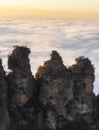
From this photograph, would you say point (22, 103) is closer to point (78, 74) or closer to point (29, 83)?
point (29, 83)

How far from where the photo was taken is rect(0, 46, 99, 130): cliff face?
6347 cm

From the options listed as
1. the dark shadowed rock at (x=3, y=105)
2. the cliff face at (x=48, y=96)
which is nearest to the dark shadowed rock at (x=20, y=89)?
the cliff face at (x=48, y=96)

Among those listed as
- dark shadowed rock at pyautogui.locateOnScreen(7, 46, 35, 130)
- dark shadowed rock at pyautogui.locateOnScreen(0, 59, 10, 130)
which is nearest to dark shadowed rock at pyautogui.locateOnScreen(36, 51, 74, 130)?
dark shadowed rock at pyautogui.locateOnScreen(7, 46, 35, 130)

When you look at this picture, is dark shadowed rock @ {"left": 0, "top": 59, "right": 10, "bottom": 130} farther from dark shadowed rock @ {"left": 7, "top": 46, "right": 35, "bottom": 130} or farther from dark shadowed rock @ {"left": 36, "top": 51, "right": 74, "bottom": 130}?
dark shadowed rock @ {"left": 36, "top": 51, "right": 74, "bottom": 130}

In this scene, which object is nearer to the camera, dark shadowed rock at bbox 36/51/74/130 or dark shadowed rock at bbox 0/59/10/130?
dark shadowed rock at bbox 0/59/10/130

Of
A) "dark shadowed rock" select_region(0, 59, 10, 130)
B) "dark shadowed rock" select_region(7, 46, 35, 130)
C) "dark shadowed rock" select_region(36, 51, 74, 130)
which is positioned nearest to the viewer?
"dark shadowed rock" select_region(0, 59, 10, 130)

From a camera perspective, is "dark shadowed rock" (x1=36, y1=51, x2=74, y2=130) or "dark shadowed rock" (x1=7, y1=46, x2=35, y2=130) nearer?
"dark shadowed rock" (x1=7, y1=46, x2=35, y2=130)

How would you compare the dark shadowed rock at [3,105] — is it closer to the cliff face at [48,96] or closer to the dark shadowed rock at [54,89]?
the cliff face at [48,96]

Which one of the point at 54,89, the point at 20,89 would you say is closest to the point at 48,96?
the point at 54,89

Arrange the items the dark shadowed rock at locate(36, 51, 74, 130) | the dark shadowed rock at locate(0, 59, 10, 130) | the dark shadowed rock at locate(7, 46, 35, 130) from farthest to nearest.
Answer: the dark shadowed rock at locate(36, 51, 74, 130) < the dark shadowed rock at locate(7, 46, 35, 130) < the dark shadowed rock at locate(0, 59, 10, 130)

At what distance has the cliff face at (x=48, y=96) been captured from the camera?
63469mm

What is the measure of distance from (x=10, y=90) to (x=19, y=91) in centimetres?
120

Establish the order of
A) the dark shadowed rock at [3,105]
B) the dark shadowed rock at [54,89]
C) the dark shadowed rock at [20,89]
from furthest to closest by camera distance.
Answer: the dark shadowed rock at [54,89] → the dark shadowed rock at [20,89] → the dark shadowed rock at [3,105]

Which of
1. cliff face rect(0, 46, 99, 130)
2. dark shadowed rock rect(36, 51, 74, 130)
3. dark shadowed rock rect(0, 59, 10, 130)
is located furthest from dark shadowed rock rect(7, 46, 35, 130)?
dark shadowed rock rect(36, 51, 74, 130)
